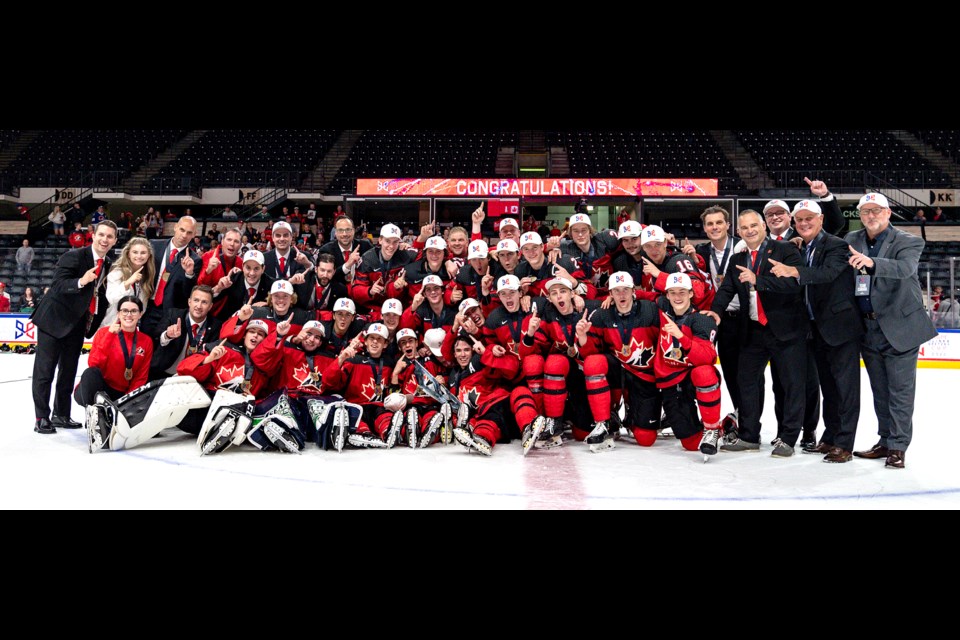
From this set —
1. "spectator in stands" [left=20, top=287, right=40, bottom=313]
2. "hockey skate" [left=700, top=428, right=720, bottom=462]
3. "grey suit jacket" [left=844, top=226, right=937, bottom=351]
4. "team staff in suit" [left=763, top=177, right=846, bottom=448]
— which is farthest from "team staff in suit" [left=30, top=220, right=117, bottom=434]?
"spectator in stands" [left=20, top=287, right=40, bottom=313]

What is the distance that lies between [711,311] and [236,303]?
388cm

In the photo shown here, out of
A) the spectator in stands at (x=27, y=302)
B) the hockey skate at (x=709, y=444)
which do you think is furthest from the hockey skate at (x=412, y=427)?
the spectator in stands at (x=27, y=302)

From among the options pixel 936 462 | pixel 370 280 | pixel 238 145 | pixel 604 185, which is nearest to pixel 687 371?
pixel 936 462

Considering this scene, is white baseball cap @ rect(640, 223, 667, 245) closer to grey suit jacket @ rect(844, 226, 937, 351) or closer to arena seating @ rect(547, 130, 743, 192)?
grey suit jacket @ rect(844, 226, 937, 351)

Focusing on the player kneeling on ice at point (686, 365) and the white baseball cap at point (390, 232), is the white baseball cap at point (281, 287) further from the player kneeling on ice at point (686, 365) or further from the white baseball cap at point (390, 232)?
the player kneeling on ice at point (686, 365)

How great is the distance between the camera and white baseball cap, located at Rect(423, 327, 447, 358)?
19.3 ft

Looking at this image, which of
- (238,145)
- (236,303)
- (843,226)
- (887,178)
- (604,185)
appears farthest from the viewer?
(238,145)

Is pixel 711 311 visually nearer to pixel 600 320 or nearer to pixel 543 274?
pixel 600 320

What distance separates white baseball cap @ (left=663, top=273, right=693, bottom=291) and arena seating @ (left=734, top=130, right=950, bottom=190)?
19095 millimetres

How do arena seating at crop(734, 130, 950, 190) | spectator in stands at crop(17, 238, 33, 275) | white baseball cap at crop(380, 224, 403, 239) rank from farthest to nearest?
arena seating at crop(734, 130, 950, 190), spectator in stands at crop(17, 238, 33, 275), white baseball cap at crop(380, 224, 403, 239)

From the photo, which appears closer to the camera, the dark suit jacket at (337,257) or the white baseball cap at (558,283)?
the white baseball cap at (558,283)

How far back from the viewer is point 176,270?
5.98 m

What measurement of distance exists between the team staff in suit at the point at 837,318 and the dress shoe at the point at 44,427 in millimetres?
5405

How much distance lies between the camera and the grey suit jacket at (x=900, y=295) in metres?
4.67
